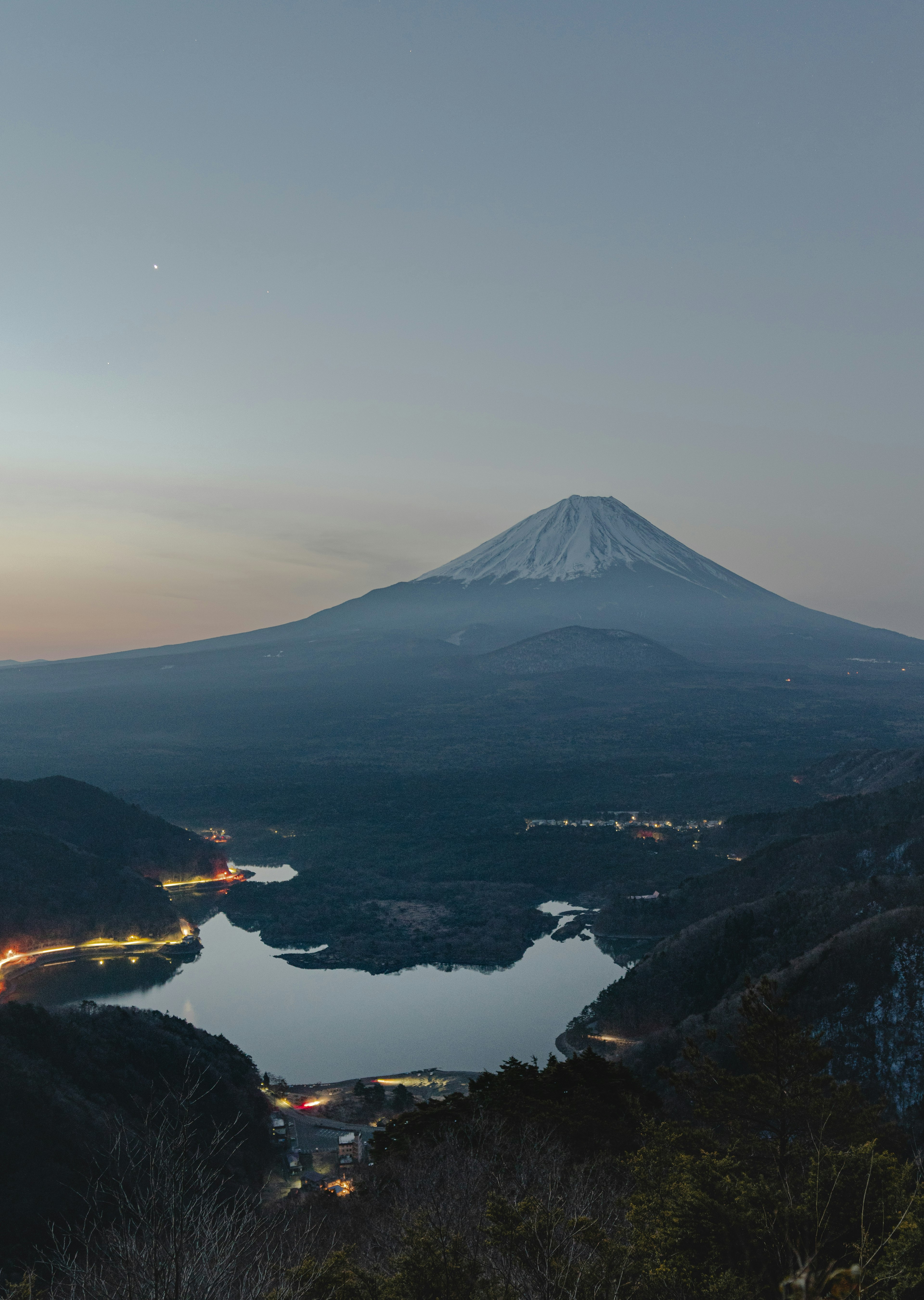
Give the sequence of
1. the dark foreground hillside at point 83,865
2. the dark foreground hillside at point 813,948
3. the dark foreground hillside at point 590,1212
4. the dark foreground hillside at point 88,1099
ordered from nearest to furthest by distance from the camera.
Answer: the dark foreground hillside at point 590,1212, the dark foreground hillside at point 88,1099, the dark foreground hillside at point 813,948, the dark foreground hillside at point 83,865

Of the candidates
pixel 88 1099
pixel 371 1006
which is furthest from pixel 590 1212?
pixel 371 1006

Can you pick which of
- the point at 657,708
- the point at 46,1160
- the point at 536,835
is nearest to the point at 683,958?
the point at 46,1160

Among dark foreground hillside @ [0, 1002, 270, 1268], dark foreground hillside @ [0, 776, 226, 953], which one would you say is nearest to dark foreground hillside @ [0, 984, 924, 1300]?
dark foreground hillside @ [0, 1002, 270, 1268]

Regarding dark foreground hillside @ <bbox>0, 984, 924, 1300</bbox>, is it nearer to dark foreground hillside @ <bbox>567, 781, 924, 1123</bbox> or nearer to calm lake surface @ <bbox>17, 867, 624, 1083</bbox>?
dark foreground hillside @ <bbox>567, 781, 924, 1123</bbox>

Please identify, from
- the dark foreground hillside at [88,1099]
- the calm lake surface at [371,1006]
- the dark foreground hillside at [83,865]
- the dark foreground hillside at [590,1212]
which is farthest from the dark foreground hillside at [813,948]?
the dark foreground hillside at [83,865]

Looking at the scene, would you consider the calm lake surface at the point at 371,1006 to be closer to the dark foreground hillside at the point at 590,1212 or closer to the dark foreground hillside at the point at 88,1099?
the dark foreground hillside at the point at 88,1099

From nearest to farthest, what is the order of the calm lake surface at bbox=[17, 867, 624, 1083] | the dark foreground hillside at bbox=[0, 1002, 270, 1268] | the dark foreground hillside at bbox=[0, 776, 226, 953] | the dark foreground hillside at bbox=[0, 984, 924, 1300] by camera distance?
the dark foreground hillside at bbox=[0, 984, 924, 1300] → the dark foreground hillside at bbox=[0, 1002, 270, 1268] → the calm lake surface at bbox=[17, 867, 624, 1083] → the dark foreground hillside at bbox=[0, 776, 226, 953]
